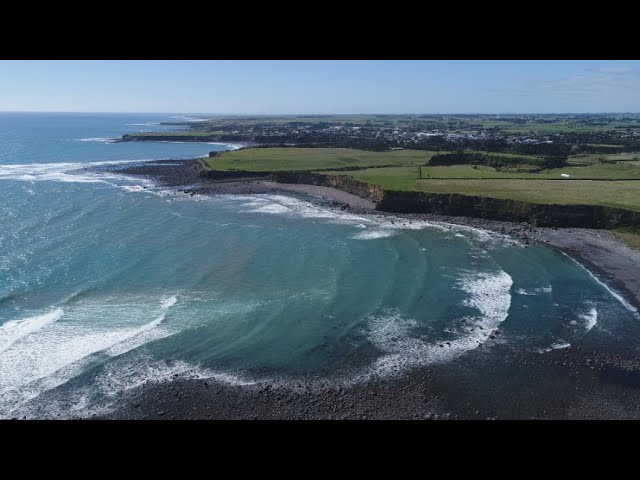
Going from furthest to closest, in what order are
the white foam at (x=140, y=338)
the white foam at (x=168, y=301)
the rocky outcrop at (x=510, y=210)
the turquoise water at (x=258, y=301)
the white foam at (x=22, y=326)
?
1. the rocky outcrop at (x=510, y=210)
2. the white foam at (x=168, y=301)
3. the white foam at (x=22, y=326)
4. the white foam at (x=140, y=338)
5. the turquoise water at (x=258, y=301)

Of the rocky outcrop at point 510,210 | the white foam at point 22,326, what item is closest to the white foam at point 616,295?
the rocky outcrop at point 510,210

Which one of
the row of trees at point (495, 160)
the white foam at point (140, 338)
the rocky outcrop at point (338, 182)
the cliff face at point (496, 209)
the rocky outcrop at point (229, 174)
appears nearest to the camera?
the white foam at point (140, 338)

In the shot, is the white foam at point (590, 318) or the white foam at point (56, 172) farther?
the white foam at point (56, 172)

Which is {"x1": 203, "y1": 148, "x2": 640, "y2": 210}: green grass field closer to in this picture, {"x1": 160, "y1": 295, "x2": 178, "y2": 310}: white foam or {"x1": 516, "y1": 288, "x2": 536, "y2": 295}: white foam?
{"x1": 516, "y1": 288, "x2": 536, "y2": 295}: white foam

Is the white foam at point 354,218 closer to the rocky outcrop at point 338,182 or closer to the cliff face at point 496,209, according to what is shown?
the cliff face at point 496,209
